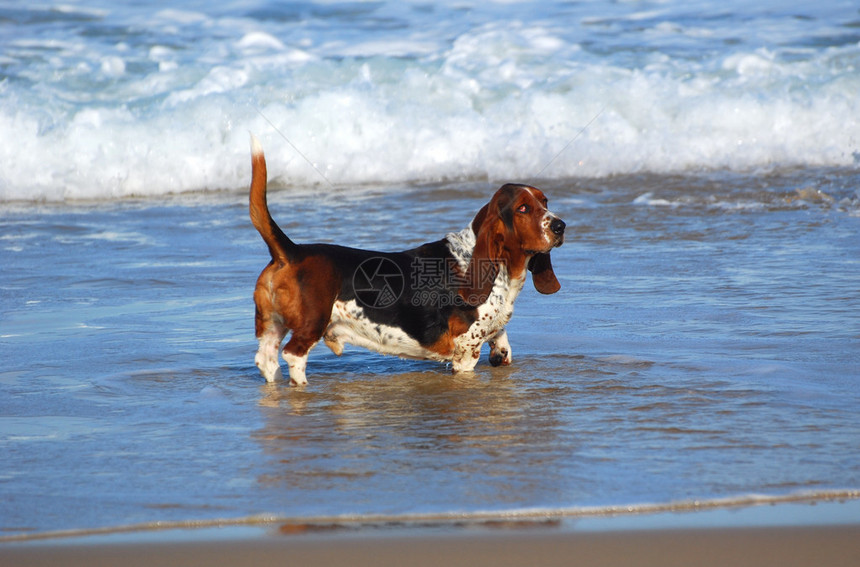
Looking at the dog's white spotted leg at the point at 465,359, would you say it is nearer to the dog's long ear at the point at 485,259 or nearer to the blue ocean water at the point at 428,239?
the blue ocean water at the point at 428,239

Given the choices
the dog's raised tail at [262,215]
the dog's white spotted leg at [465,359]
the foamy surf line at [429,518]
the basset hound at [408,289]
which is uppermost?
the dog's raised tail at [262,215]

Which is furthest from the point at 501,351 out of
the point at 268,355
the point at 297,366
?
the point at 268,355

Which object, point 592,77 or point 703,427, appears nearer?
point 703,427

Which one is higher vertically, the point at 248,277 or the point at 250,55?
the point at 250,55

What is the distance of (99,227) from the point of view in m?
9.71

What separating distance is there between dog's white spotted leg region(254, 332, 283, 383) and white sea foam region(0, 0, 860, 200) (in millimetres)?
7632

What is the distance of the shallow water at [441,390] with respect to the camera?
3.38 meters

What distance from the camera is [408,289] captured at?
517 centimetres

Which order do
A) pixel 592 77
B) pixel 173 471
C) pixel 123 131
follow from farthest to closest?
pixel 592 77, pixel 123 131, pixel 173 471

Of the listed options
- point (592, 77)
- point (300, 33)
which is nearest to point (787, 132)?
point (592, 77)

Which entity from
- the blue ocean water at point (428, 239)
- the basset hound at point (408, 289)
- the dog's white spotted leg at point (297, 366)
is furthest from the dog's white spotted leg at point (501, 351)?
the dog's white spotted leg at point (297, 366)

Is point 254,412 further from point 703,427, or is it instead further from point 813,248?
point 813,248

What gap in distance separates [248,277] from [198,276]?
367 mm

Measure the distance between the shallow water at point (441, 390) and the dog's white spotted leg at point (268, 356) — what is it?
7 cm
